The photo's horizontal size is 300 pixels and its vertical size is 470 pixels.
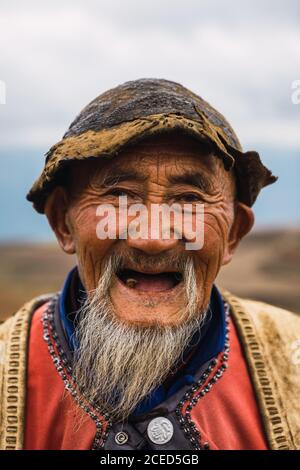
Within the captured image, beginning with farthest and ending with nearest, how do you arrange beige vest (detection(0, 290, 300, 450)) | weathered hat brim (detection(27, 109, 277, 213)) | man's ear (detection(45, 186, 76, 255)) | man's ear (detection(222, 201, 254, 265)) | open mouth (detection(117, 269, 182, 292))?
man's ear (detection(222, 201, 254, 265)) < man's ear (detection(45, 186, 76, 255)) < beige vest (detection(0, 290, 300, 450)) < open mouth (detection(117, 269, 182, 292)) < weathered hat brim (detection(27, 109, 277, 213))

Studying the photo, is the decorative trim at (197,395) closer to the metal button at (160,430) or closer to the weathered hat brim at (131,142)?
the metal button at (160,430)

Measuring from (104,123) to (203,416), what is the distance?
1.17 m

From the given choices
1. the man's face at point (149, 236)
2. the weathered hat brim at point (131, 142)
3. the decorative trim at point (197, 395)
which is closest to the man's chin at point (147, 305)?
the man's face at point (149, 236)

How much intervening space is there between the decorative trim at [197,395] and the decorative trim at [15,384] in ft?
1.95

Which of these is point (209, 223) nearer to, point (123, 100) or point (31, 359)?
point (123, 100)

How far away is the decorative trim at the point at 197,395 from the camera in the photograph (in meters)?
2.61

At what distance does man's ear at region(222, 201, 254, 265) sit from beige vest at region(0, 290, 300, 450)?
0.34 m

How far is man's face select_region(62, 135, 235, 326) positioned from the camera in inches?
99.3

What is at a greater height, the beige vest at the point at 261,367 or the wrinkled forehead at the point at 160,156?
the wrinkled forehead at the point at 160,156

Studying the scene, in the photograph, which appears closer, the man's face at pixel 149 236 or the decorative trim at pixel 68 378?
the man's face at pixel 149 236

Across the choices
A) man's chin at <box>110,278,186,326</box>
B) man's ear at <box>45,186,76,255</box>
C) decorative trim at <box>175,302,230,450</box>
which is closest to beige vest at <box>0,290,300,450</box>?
decorative trim at <box>175,302,230,450</box>

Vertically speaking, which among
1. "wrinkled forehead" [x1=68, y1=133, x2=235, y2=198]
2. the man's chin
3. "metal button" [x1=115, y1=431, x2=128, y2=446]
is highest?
"wrinkled forehead" [x1=68, y1=133, x2=235, y2=198]

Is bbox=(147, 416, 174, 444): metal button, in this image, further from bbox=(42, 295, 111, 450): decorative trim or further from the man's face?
the man's face

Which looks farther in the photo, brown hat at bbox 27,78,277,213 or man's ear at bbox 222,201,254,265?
man's ear at bbox 222,201,254,265
